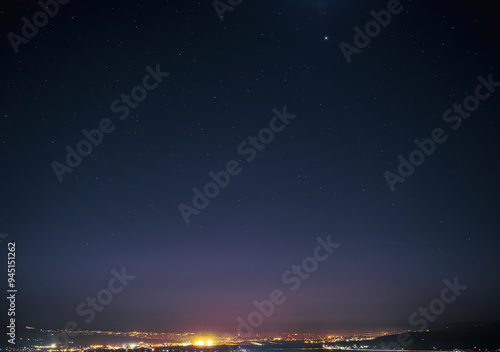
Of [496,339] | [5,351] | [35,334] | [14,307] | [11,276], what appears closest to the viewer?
[11,276]

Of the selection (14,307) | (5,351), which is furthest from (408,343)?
(14,307)

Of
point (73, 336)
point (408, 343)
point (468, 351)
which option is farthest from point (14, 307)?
point (73, 336)

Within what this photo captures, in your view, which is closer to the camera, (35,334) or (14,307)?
(14,307)

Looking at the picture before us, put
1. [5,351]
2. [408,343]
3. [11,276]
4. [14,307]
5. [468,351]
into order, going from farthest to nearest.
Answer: [408,343] → [468,351] → [5,351] → [14,307] → [11,276]

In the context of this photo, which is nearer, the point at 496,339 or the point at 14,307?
the point at 14,307

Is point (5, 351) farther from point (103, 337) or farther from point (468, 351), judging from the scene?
point (103, 337)

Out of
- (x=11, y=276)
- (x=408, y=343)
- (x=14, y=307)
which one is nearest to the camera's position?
(x=11, y=276)

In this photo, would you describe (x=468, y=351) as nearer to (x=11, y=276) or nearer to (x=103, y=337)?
(x=11, y=276)

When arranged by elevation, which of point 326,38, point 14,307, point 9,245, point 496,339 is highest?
point 326,38

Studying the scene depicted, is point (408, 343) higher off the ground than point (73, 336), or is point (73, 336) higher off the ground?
point (73, 336)
